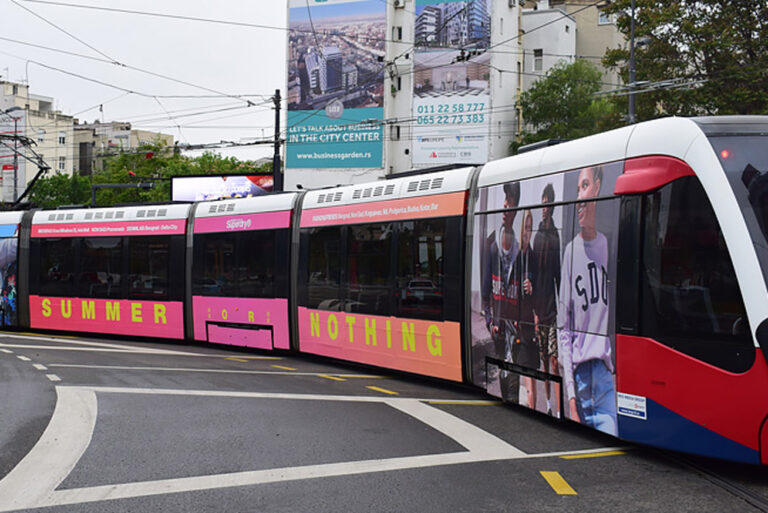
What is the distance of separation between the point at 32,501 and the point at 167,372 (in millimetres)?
7243

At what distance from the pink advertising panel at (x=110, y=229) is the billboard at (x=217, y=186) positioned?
23.4m

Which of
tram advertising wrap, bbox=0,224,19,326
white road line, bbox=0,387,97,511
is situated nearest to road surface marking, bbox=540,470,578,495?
white road line, bbox=0,387,97,511

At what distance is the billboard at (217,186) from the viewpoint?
44312mm

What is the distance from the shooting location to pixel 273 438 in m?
8.22

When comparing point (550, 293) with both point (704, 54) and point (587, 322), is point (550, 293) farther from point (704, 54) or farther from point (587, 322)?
point (704, 54)

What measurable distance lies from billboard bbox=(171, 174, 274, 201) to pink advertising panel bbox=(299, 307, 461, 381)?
30253mm

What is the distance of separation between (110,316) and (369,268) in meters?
9.04

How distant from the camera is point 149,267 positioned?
1866 cm

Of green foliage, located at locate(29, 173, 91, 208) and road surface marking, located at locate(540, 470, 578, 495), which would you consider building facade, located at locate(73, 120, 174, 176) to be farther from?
road surface marking, located at locate(540, 470, 578, 495)

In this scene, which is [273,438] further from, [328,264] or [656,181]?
[328,264]

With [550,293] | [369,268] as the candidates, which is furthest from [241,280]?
[550,293]

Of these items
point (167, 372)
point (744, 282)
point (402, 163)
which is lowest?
point (167, 372)

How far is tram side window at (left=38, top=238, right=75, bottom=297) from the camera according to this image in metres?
20.1

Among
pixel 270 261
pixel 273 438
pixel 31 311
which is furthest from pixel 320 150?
pixel 273 438
